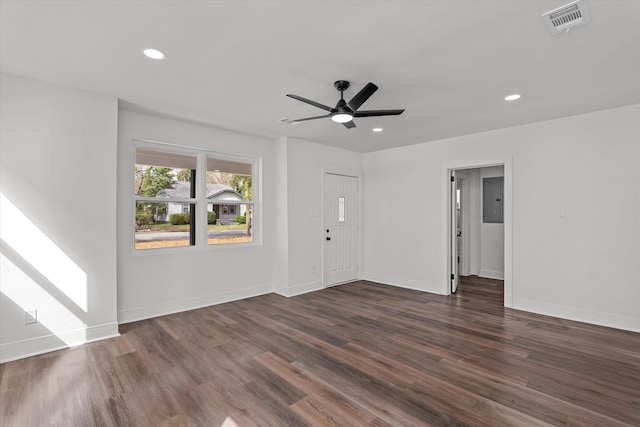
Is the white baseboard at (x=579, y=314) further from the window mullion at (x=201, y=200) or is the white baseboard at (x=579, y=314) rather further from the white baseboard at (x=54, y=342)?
the white baseboard at (x=54, y=342)

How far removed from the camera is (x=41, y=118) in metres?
3.03

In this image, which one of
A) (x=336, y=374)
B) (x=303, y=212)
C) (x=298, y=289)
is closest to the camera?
(x=336, y=374)

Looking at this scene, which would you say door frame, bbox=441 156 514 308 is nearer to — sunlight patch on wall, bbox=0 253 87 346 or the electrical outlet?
sunlight patch on wall, bbox=0 253 87 346

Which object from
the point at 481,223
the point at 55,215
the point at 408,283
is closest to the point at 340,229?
the point at 408,283

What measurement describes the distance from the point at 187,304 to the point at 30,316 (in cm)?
164

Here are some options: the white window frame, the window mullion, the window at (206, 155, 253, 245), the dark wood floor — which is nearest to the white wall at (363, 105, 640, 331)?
the dark wood floor

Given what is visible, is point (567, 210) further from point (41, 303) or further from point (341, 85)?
point (41, 303)

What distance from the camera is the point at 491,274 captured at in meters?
6.48

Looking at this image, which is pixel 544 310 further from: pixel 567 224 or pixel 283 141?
pixel 283 141

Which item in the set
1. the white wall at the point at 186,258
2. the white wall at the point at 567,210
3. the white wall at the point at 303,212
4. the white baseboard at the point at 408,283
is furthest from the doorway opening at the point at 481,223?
the white wall at the point at 186,258

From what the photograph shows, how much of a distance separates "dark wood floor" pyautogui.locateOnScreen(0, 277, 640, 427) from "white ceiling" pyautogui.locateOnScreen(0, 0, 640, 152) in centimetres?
256

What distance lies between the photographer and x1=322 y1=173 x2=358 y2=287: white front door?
5.70 m

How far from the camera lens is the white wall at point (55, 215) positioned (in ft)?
9.46

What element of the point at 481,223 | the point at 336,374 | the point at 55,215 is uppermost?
the point at 55,215
